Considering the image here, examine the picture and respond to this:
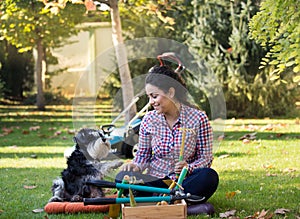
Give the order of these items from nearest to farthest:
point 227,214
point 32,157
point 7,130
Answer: point 227,214, point 32,157, point 7,130

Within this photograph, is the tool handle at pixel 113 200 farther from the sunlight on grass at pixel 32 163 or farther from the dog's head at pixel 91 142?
the sunlight on grass at pixel 32 163

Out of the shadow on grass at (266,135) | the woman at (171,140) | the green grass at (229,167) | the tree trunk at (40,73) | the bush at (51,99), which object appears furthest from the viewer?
the bush at (51,99)

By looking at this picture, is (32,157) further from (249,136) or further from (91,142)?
(249,136)

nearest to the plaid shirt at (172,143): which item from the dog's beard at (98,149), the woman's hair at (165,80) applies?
the woman's hair at (165,80)

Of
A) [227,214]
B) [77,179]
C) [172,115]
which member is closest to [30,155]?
[77,179]

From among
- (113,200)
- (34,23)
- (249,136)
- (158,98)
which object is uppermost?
(34,23)

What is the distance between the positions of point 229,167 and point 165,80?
2195 millimetres

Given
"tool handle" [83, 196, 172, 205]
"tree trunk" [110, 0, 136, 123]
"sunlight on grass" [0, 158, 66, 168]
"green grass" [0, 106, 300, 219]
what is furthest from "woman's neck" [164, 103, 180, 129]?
"tree trunk" [110, 0, 136, 123]

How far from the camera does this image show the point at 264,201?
165 inches

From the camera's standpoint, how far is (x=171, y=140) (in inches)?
157

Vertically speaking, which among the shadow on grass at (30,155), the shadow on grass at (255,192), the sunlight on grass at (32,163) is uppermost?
the shadow on grass at (255,192)

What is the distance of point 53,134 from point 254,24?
622 centimetres

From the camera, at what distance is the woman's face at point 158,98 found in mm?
3816

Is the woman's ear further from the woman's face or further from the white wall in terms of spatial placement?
the white wall
